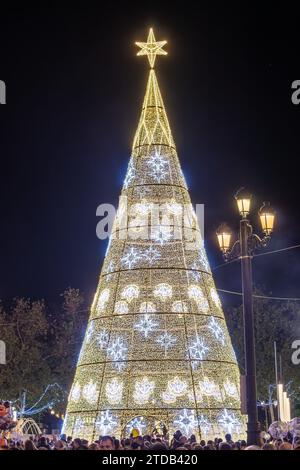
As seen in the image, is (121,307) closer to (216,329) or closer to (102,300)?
(102,300)

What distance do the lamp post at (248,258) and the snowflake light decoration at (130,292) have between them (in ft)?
17.4

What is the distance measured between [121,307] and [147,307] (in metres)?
0.71

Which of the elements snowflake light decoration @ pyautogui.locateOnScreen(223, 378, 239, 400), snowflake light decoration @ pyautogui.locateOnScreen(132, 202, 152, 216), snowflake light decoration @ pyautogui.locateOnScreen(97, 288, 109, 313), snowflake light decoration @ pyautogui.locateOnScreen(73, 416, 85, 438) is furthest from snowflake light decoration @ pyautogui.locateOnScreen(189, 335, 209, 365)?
snowflake light decoration @ pyautogui.locateOnScreen(132, 202, 152, 216)

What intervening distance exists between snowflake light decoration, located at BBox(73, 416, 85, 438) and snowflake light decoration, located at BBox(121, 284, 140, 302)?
334cm

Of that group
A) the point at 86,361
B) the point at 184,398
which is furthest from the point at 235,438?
the point at 86,361

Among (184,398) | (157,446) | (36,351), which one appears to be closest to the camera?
(157,446)

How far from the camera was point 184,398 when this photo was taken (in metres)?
18.5

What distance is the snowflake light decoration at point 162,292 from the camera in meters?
19.5

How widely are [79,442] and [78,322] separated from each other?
26.5 m

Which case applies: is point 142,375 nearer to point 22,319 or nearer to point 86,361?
point 86,361

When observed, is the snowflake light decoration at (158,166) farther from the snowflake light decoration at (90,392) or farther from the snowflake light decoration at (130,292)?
the snowflake light decoration at (90,392)

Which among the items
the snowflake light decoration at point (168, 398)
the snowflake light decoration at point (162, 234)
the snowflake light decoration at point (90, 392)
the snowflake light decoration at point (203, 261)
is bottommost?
the snowflake light decoration at point (168, 398)

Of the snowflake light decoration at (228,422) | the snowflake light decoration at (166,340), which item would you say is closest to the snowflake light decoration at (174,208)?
the snowflake light decoration at (166,340)

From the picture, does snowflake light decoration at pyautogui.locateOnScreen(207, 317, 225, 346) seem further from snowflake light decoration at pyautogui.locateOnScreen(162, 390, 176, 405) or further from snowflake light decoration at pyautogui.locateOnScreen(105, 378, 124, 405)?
snowflake light decoration at pyautogui.locateOnScreen(105, 378, 124, 405)
